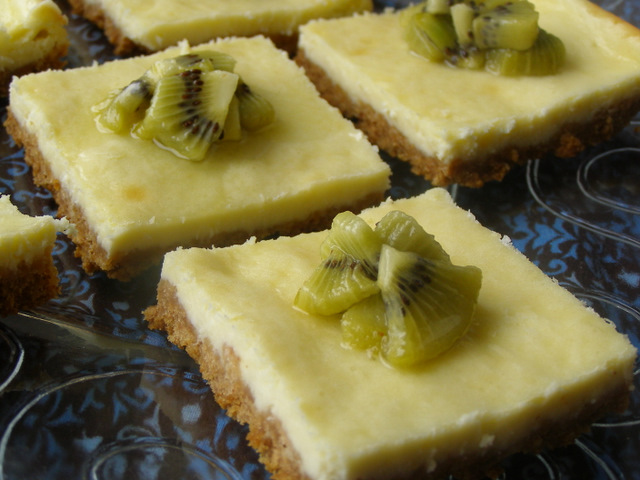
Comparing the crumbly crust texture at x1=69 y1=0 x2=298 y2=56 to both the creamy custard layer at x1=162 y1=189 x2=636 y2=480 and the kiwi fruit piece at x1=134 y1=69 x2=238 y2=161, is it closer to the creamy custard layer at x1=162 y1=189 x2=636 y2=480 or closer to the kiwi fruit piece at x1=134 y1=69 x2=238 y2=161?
the kiwi fruit piece at x1=134 y1=69 x2=238 y2=161

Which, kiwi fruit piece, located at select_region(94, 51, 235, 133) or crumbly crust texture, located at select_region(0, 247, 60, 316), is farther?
kiwi fruit piece, located at select_region(94, 51, 235, 133)

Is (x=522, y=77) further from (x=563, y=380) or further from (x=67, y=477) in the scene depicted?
(x=67, y=477)

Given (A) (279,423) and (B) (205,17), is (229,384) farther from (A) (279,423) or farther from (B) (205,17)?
(B) (205,17)

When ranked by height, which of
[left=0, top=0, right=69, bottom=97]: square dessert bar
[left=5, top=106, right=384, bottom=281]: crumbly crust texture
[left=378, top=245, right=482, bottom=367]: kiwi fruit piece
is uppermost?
[left=378, top=245, right=482, bottom=367]: kiwi fruit piece

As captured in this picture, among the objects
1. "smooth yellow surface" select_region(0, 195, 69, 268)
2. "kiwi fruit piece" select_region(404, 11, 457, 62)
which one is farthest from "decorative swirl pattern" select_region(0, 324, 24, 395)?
"kiwi fruit piece" select_region(404, 11, 457, 62)

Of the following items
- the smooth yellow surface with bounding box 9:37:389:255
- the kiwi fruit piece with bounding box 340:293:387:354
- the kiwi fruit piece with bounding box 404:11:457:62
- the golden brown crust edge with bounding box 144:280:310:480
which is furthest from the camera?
the kiwi fruit piece with bounding box 404:11:457:62

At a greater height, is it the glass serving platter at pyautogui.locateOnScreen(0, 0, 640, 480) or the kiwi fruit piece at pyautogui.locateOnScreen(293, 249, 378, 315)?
the kiwi fruit piece at pyautogui.locateOnScreen(293, 249, 378, 315)

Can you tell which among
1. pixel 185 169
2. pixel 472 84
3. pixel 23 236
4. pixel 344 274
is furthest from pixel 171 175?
pixel 472 84
